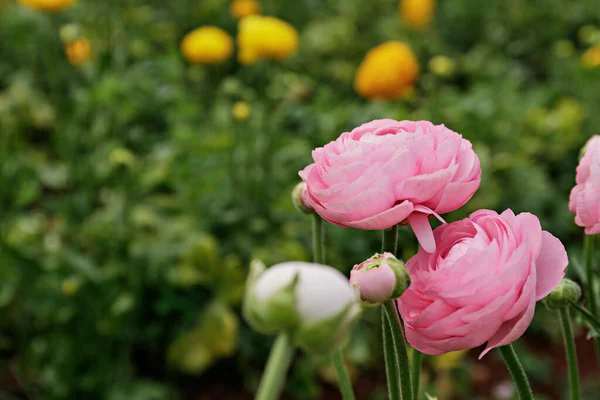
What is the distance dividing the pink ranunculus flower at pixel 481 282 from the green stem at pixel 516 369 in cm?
2

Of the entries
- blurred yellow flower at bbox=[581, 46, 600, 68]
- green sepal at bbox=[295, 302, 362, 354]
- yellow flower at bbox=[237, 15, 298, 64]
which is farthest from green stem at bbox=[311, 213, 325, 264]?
blurred yellow flower at bbox=[581, 46, 600, 68]

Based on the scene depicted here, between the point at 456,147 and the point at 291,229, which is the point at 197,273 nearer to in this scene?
the point at 291,229

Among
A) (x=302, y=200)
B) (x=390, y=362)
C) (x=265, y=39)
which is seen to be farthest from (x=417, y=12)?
(x=390, y=362)

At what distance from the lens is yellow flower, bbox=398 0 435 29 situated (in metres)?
2.79

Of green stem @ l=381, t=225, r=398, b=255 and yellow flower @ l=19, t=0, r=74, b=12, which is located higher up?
green stem @ l=381, t=225, r=398, b=255

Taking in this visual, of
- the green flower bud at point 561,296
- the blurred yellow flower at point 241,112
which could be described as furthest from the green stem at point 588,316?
the blurred yellow flower at point 241,112

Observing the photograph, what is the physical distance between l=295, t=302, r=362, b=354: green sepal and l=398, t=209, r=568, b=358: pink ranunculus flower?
0.11m

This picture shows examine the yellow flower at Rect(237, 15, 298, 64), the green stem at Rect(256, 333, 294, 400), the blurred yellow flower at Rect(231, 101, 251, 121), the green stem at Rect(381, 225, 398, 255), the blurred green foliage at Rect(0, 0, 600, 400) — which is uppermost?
the green stem at Rect(256, 333, 294, 400)

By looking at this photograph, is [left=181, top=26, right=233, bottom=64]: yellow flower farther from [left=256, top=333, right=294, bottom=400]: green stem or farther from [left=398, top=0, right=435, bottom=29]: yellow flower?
[left=256, top=333, right=294, bottom=400]: green stem

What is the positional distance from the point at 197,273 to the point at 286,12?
200 centimetres

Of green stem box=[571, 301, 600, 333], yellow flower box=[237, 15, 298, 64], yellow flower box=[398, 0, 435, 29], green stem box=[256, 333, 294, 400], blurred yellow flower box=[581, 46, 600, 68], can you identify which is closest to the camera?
green stem box=[256, 333, 294, 400]

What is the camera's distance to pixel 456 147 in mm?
426

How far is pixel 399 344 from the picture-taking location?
0.42 metres

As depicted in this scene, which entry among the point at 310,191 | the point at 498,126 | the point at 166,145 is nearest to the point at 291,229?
the point at 166,145
